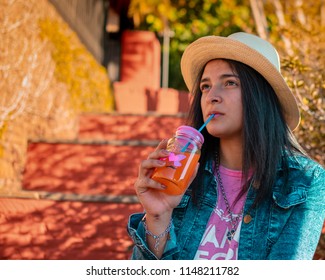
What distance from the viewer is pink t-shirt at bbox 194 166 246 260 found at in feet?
6.29

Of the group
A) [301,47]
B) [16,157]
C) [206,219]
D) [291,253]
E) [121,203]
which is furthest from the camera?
[16,157]

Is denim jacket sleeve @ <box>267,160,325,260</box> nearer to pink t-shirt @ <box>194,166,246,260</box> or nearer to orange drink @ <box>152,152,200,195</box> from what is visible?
pink t-shirt @ <box>194,166,246,260</box>

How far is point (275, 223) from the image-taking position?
188cm

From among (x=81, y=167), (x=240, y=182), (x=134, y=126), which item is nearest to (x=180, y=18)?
(x=134, y=126)

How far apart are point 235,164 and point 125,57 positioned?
8737 mm

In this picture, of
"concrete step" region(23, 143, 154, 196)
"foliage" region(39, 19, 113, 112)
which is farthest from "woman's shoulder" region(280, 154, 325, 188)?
"foliage" region(39, 19, 113, 112)

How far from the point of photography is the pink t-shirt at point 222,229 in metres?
1.92

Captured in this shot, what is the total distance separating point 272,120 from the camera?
2.11m

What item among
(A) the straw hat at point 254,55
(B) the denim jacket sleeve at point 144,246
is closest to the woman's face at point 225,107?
(A) the straw hat at point 254,55

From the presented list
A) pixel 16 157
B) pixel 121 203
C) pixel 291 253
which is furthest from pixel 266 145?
pixel 16 157

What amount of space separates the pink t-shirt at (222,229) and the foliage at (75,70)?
381 centimetres

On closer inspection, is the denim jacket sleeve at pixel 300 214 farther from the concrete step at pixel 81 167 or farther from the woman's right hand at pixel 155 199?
the concrete step at pixel 81 167

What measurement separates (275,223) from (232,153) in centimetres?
40
